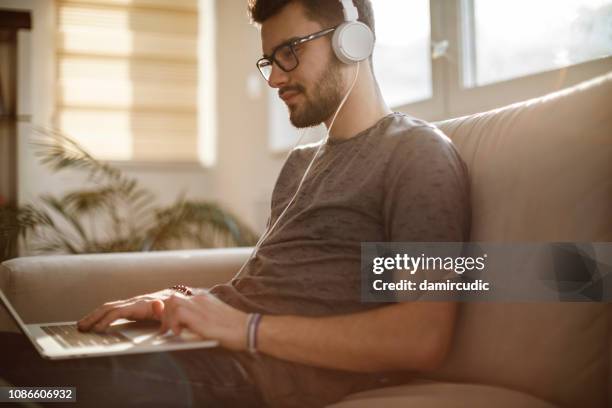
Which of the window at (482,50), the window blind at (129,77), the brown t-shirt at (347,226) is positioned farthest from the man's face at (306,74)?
the window blind at (129,77)

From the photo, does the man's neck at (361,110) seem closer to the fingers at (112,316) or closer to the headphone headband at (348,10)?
the headphone headband at (348,10)

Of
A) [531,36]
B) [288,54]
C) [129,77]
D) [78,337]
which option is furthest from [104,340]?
[129,77]

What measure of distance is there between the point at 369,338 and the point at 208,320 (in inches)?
8.1

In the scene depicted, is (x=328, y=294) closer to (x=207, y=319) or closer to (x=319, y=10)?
(x=207, y=319)

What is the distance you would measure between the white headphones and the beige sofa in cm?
21

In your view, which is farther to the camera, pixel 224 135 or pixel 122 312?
pixel 224 135

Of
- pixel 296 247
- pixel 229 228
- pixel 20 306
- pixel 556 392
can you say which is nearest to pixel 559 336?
pixel 556 392

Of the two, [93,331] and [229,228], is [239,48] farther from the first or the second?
[93,331]

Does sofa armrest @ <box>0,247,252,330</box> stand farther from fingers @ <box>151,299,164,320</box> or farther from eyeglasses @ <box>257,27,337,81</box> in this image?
eyeglasses @ <box>257,27,337,81</box>

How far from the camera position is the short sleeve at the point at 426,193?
2.53ft

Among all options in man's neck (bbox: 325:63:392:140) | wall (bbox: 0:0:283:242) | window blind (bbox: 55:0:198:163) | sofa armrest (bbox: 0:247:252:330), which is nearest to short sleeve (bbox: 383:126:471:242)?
man's neck (bbox: 325:63:392:140)

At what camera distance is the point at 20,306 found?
1124 millimetres

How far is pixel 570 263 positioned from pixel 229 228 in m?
1.67

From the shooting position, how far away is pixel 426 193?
30.8 inches
